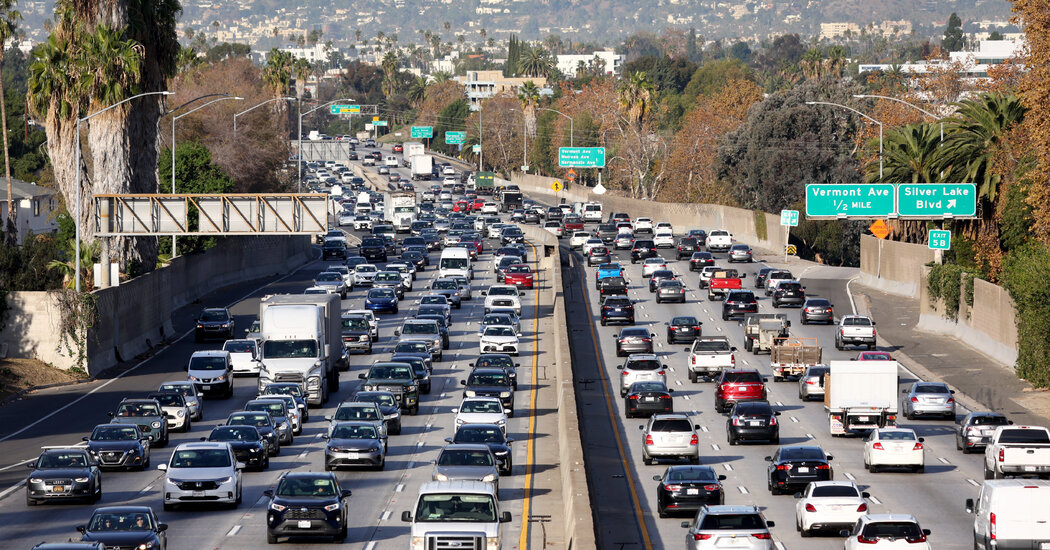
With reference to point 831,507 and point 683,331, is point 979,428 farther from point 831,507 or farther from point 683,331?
point 683,331

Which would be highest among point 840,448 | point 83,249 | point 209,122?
point 209,122

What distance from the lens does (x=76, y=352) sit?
55.2 m

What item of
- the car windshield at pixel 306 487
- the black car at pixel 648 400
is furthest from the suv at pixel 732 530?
the black car at pixel 648 400

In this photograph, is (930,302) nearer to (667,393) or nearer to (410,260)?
(667,393)

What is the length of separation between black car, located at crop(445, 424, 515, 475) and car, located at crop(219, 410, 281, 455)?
17.9ft

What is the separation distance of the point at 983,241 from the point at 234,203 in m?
39.9

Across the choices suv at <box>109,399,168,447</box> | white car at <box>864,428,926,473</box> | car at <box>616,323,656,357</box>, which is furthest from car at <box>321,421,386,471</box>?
car at <box>616,323,656,357</box>

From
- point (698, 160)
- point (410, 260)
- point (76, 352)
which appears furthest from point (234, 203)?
point (698, 160)

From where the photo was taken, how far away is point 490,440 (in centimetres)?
3684

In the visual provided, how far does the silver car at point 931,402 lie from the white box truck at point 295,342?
19813mm

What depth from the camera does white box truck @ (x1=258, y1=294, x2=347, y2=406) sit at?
4684cm

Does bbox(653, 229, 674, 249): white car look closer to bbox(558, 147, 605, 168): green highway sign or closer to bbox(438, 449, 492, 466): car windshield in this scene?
bbox(558, 147, 605, 168): green highway sign

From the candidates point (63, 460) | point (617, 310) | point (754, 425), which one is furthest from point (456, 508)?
point (617, 310)

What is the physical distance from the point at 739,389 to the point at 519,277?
113ft
